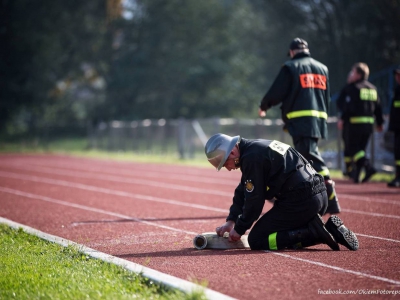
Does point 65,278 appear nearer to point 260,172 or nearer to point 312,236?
point 260,172

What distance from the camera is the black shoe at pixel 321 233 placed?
20.7ft

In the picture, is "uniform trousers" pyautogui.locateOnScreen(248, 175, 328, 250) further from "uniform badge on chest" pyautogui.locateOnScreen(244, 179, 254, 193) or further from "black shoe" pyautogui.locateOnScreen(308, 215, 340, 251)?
"uniform badge on chest" pyautogui.locateOnScreen(244, 179, 254, 193)

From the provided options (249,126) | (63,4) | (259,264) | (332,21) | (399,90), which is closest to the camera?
(259,264)

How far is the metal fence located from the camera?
1758 centimetres

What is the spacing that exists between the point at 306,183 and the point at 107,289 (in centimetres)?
252

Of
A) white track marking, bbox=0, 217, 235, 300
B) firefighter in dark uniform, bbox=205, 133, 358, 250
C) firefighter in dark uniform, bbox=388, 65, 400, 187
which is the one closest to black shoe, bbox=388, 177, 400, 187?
firefighter in dark uniform, bbox=388, 65, 400, 187

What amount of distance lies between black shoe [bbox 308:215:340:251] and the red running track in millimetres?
121

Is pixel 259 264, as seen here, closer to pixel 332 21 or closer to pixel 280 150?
pixel 280 150

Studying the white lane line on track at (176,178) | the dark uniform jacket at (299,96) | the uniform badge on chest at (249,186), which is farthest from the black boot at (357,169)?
the uniform badge on chest at (249,186)

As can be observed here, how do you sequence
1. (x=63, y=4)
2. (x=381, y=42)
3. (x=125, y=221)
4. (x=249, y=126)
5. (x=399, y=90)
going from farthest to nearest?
(x=63, y=4)
(x=381, y=42)
(x=249, y=126)
(x=399, y=90)
(x=125, y=221)

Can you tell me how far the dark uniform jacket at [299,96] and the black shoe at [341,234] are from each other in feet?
8.03

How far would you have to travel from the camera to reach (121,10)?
49.6m

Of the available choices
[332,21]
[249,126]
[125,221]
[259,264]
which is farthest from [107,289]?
[332,21]

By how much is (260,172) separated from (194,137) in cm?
1915
